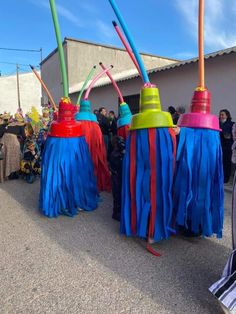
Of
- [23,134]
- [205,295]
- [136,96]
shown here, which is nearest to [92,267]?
[205,295]

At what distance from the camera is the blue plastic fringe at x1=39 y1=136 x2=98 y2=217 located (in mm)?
3602

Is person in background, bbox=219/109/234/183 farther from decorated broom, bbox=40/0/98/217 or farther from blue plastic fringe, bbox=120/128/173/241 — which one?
blue plastic fringe, bbox=120/128/173/241

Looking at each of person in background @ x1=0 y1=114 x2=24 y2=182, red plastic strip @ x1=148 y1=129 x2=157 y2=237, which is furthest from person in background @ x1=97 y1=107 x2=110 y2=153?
red plastic strip @ x1=148 y1=129 x2=157 y2=237

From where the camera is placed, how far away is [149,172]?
2.74m

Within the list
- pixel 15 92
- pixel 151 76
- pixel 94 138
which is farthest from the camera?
pixel 15 92

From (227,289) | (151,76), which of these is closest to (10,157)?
(151,76)

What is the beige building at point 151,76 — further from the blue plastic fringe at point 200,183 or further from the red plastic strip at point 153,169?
the red plastic strip at point 153,169

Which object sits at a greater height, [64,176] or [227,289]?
[64,176]

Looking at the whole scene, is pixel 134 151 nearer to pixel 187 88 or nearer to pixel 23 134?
pixel 23 134

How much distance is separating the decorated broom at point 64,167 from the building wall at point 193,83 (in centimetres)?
420

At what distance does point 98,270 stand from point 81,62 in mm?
15041

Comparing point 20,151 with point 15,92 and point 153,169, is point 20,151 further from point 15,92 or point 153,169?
point 15,92

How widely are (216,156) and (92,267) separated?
141cm

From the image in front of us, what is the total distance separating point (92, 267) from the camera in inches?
97.9
